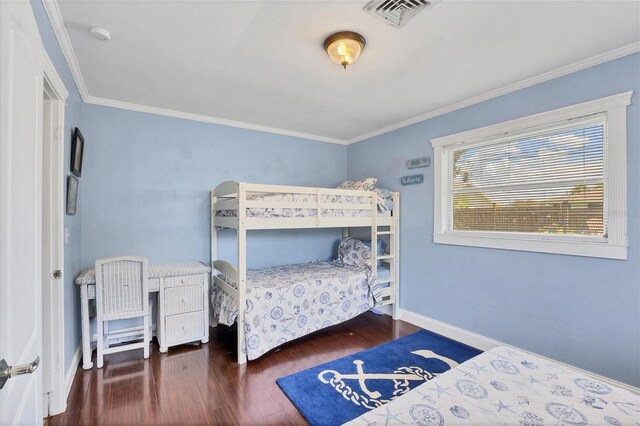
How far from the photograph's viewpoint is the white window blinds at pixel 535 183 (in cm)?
233

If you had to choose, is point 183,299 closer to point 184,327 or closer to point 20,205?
point 184,327

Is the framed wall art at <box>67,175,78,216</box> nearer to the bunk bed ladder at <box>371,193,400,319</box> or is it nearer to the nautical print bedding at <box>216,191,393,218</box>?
the nautical print bedding at <box>216,191,393,218</box>

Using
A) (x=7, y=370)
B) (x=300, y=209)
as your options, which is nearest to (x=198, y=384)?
(x=300, y=209)

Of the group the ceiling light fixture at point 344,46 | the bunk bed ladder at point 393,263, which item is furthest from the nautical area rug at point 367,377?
the ceiling light fixture at point 344,46

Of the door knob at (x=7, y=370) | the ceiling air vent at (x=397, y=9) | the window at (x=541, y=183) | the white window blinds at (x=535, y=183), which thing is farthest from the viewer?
the white window blinds at (x=535, y=183)

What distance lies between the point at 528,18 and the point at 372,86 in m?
1.20

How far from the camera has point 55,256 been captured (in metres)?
1.96

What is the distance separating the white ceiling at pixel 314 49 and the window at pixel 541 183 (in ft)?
1.45

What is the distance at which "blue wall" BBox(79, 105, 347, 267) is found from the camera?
3.00m

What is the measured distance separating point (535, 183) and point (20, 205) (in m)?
3.28

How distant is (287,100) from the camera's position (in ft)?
9.93

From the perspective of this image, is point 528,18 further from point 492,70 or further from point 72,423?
point 72,423

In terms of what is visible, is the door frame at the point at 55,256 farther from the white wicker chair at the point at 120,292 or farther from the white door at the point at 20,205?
the white door at the point at 20,205

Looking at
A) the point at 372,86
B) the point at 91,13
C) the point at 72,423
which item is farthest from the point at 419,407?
the point at 91,13
